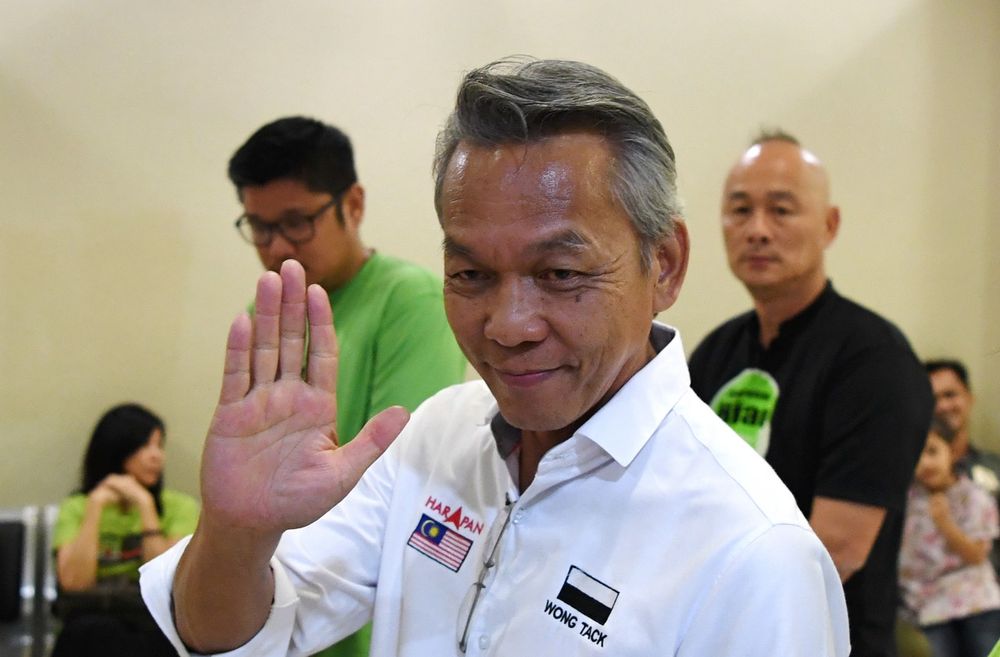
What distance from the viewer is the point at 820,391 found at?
2.18 metres

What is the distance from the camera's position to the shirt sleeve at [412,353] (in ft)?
6.69

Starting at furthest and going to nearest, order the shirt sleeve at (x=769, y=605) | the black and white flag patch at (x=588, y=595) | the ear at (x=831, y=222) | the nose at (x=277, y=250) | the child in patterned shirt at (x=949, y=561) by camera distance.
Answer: the child in patterned shirt at (x=949, y=561)
the ear at (x=831, y=222)
the nose at (x=277, y=250)
the black and white flag patch at (x=588, y=595)
the shirt sleeve at (x=769, y=605)

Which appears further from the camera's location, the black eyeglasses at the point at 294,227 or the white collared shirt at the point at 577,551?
the black eyeglasses at the point at 294,227

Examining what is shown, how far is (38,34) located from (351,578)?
3.56 metres

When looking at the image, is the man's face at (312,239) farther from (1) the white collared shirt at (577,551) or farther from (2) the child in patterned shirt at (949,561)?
(2) the child in patterned shirt at (949,561)

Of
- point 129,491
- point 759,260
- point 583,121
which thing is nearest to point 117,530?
point 129,491

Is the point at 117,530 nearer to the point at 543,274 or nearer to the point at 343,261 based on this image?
the point at 343,261

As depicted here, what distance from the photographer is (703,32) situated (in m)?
4.73

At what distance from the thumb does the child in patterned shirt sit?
3230mm

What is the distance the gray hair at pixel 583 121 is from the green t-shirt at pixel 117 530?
3248 millimetres

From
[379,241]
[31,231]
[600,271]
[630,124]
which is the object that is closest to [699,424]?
[600,271]

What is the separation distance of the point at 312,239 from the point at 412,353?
0.43 m

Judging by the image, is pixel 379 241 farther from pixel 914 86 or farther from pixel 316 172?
pixel 914 86

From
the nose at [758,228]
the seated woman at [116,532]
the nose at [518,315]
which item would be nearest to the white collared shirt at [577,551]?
the nose at [518,315]
